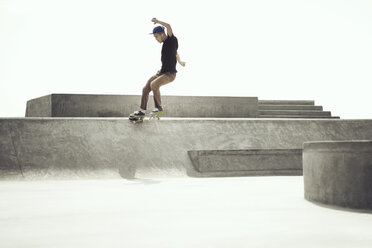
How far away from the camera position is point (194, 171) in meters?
9.01

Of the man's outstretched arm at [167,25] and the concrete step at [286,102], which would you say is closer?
the man's outstretched arm at [167,25]

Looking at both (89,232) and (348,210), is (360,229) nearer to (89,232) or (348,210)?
(348,210)

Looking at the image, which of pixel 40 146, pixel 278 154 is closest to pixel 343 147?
pixel 278 154

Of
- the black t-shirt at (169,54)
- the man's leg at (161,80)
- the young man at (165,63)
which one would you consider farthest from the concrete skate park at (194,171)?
the black t-shirt at (169,54)

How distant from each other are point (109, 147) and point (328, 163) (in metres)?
5.71

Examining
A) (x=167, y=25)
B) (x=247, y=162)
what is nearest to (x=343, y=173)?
(x=247, y=162)

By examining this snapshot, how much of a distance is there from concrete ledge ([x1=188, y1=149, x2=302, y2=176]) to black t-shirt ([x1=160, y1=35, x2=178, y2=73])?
2029 millimetres

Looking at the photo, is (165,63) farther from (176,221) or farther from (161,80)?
(176,221)

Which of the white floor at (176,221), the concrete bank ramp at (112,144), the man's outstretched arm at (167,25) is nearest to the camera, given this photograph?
the white floor at (176,221)

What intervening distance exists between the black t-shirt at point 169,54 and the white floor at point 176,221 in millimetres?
3908

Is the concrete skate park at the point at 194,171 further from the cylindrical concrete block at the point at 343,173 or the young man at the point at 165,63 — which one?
the young man at the point at 165,63

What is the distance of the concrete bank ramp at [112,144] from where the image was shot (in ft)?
28.0

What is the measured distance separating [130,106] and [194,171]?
12.8ft

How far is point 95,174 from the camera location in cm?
856
